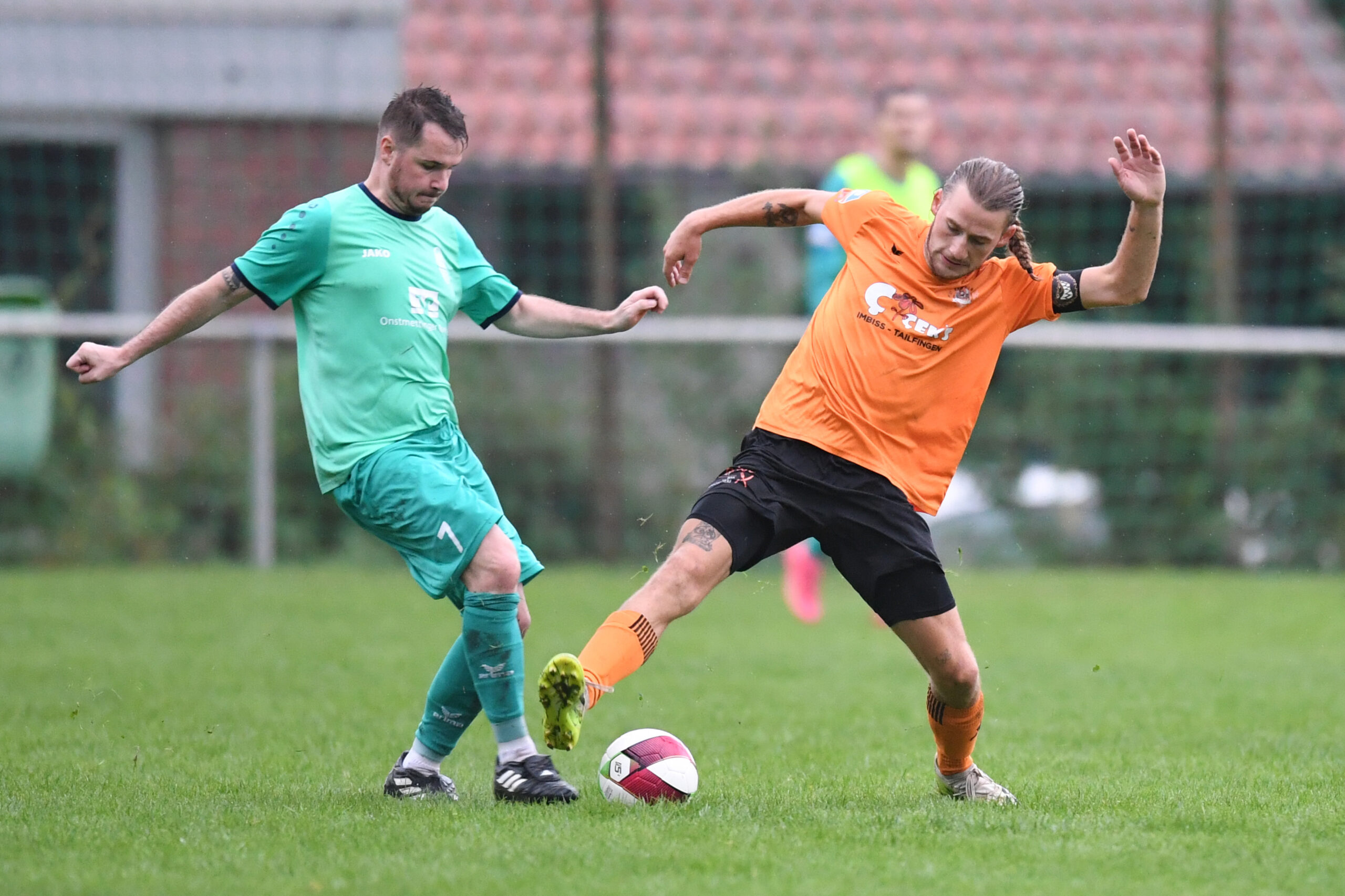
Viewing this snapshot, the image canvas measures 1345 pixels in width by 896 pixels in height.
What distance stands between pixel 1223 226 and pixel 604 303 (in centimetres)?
443

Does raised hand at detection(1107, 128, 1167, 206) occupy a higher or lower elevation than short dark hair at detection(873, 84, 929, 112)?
lower

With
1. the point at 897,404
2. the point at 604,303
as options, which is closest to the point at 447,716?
the point at 897,404

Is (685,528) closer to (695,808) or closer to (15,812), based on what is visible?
(695,808)

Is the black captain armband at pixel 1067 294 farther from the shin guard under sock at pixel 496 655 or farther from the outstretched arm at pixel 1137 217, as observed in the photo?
the shin guard under sock at pixel 496 655

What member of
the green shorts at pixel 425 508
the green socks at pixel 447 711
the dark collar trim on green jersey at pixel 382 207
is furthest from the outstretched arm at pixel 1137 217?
the green socks at pixel 447 711

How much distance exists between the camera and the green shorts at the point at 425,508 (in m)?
4.39

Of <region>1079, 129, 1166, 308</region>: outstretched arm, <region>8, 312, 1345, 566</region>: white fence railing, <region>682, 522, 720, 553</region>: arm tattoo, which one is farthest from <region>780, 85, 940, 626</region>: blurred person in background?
<region>682, 522, 720, 553</region>: arm tattoo

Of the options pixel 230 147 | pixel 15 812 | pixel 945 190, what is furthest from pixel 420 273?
pixel 230 147

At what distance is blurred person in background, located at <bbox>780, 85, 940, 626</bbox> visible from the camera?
27.0 feet

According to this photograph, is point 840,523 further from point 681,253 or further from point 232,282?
point 232,282

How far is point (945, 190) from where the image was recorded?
4.56m

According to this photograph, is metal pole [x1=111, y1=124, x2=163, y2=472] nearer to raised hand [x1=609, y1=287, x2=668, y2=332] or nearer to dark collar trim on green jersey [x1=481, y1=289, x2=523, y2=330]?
dark collar trim on green jersey [x1=481, y1=289, x2=523, y2=330]

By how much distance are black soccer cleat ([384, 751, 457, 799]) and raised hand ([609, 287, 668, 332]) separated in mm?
1407

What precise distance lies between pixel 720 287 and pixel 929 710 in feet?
24.0
